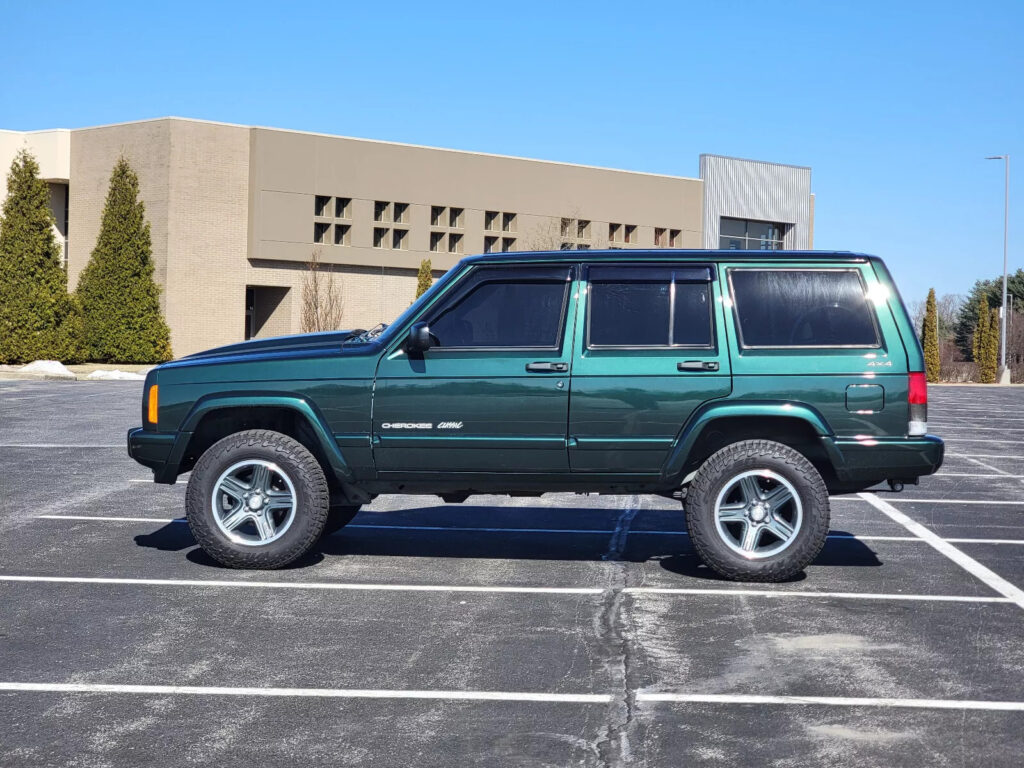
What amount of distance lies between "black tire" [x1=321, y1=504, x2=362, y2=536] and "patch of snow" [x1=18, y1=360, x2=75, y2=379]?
2807 cm

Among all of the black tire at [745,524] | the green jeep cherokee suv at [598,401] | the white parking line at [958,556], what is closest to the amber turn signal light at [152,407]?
the green jeep cherokee suv at [598,401]

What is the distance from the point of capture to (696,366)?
25.9 feet

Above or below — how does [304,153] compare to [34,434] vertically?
above

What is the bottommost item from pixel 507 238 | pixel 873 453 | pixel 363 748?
pixel 363 748

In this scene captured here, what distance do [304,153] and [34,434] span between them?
3210 centimetres

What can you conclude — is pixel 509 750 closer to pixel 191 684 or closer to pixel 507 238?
pixel 191 684

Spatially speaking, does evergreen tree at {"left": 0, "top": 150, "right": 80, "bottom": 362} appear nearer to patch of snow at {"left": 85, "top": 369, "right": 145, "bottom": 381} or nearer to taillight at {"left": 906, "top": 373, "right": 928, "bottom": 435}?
patch of snow at {"left": 85, "top": 369, "right": 145, "bottom": 381}

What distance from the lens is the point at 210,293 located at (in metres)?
47.1

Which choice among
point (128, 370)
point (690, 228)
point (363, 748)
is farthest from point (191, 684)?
point (690, 228)

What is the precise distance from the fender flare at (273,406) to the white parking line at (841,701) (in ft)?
11.2

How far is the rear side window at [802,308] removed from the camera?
26.2ft

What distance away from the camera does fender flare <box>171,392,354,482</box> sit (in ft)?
26.6

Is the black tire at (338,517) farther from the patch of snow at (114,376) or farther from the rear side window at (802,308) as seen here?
the patch of snow at (114,376)

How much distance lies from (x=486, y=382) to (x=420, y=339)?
52 centimetres
